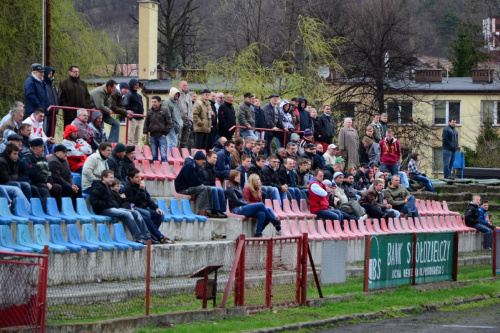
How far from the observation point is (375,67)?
51.1 meters

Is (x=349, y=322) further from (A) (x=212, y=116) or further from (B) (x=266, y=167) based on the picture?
(A) (x=212, y=116)

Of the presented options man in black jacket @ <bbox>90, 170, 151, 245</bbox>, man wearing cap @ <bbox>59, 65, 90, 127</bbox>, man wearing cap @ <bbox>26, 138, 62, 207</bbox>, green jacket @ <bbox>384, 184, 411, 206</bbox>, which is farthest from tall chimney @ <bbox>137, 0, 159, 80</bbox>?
man wearing cap @ <bbox>26, 138, 62, 207</bbox>

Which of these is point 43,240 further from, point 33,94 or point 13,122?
point 33,94

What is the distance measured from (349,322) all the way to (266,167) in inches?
277

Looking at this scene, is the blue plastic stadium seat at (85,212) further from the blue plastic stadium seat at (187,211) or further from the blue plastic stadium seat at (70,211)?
the blue plastic stadium seat at (187,211)

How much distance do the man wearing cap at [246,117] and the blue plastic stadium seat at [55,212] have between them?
909 cm

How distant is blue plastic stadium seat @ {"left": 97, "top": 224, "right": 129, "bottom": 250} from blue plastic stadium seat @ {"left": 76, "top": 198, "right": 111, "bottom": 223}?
0.38 m

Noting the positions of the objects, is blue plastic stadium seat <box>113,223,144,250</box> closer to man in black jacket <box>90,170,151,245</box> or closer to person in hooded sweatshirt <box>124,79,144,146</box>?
man in black jacket <box>90,170,151,245</box>

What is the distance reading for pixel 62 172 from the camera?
16.5 metres

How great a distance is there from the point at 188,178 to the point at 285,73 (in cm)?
2416

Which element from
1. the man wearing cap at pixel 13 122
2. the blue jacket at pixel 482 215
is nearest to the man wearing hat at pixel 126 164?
the man wearing cap at pixel 13 122

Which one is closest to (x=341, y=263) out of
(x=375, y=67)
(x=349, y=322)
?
(x=349, y=322)

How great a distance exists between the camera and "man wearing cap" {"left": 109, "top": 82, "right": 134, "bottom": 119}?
21.6 metres

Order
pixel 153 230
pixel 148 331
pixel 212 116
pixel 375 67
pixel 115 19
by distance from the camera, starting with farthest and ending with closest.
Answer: pixel 115 19, pixel 375 67, pixel 212 116, pixel 153 230, pixel 148 331
